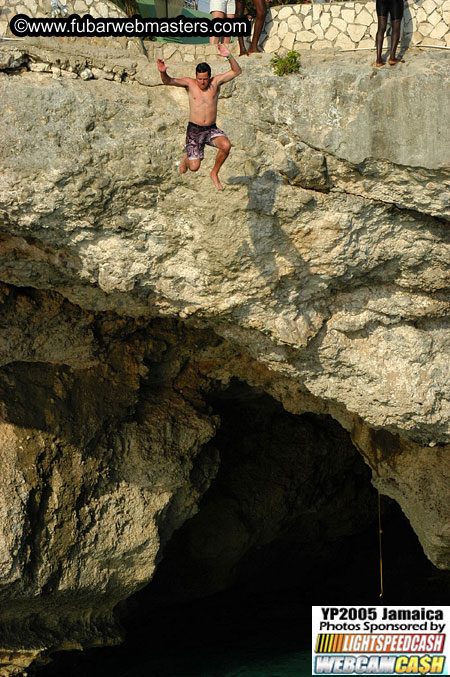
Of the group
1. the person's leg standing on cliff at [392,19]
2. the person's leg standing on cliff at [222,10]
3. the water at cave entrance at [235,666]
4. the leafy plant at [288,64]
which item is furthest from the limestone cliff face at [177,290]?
the water at cave entrance at [235,666]

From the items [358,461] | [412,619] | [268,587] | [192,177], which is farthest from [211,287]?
[268,587]

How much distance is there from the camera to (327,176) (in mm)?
9555

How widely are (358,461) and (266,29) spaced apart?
31.5 feet

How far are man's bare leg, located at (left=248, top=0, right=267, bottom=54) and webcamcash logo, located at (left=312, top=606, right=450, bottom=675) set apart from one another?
6.87m

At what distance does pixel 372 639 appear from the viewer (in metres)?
11.0

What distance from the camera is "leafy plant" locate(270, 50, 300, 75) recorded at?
30.6ft

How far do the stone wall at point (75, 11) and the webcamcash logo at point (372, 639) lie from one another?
728 centimetres

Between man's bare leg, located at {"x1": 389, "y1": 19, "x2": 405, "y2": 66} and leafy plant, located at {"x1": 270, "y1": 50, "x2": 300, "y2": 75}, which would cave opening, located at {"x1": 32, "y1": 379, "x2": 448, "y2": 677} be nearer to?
leafy plant, located at {"x1": 270, "y1": 50, "x2": 300, "y2": 75}

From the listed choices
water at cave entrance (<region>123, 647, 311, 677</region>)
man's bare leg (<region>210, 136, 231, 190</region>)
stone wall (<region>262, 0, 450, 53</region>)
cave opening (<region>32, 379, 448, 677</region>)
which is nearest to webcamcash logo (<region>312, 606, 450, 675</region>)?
water at cave entrance (<region>123, 647, 311, 677</region>)

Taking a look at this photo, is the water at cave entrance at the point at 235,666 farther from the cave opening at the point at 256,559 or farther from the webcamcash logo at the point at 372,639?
the webcamcash logo at the point at 372,639

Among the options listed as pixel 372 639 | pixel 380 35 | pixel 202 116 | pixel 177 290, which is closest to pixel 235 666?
pixel 372 639

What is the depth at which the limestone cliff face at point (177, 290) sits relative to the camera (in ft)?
30.5

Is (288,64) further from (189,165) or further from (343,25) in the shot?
(189,165)

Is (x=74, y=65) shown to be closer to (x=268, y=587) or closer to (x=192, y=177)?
(x=192, y=177)
